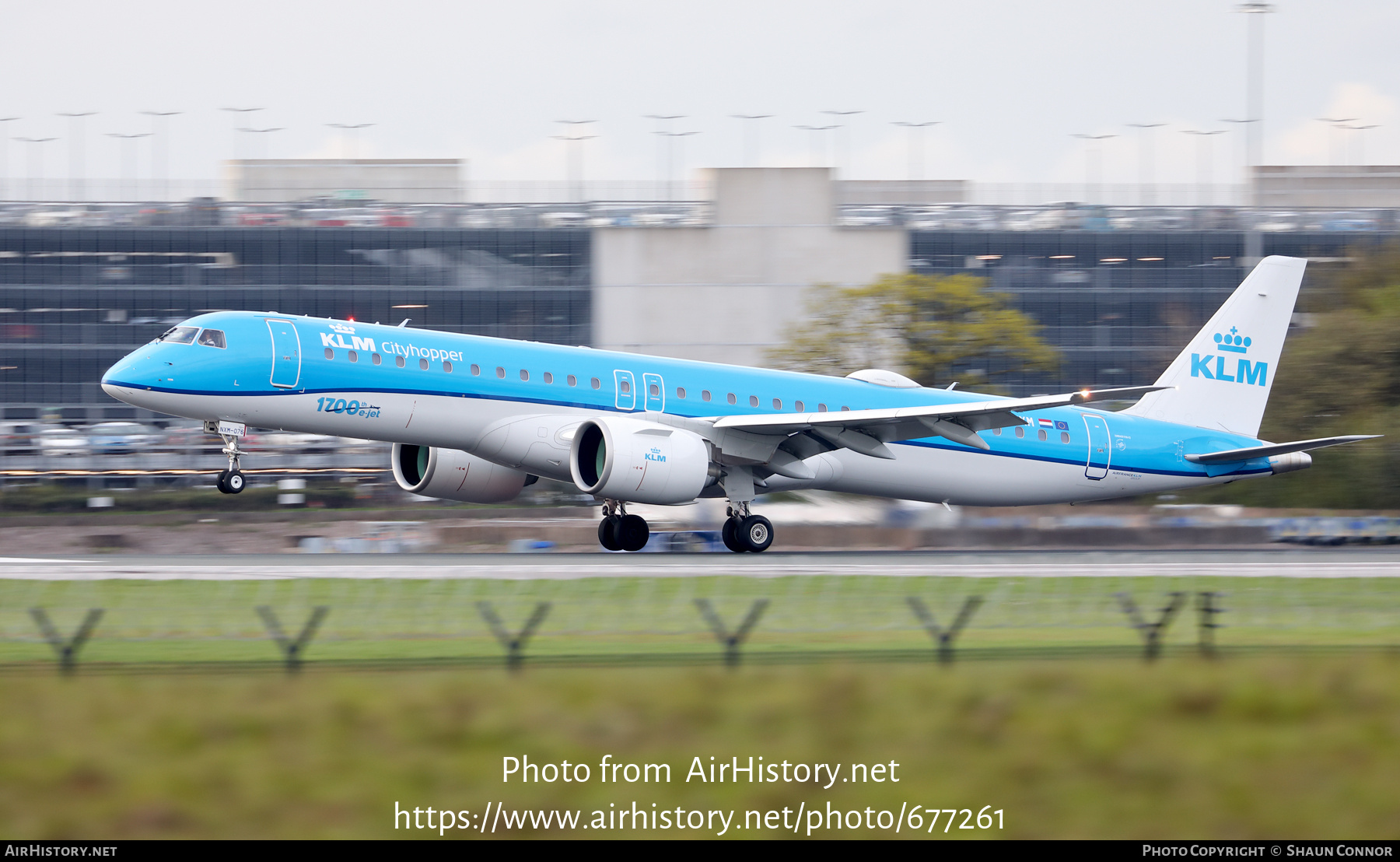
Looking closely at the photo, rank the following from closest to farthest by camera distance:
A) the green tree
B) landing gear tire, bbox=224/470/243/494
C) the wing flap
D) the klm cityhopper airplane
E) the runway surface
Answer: the runway surface
landing gear tire, bbox=224/470/243/494
the klm cityhopper airplane
the wing flap
the green tree

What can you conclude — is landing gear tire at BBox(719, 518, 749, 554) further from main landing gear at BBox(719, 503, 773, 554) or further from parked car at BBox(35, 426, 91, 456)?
parked car at BBox(35, 426, 91, 456)

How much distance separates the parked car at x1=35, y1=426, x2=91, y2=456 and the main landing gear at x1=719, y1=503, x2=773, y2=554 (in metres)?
24.8

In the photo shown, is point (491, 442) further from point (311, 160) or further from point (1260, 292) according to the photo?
point (311, 160)

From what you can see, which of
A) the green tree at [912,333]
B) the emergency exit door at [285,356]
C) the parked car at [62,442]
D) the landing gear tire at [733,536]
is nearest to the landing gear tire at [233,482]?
the emergency exit door at [285,356]

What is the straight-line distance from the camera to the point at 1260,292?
40625 mm

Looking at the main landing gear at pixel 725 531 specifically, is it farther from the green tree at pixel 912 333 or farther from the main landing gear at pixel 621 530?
the green tree at pixel 912 333

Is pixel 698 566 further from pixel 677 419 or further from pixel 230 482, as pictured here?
pixel 230 482

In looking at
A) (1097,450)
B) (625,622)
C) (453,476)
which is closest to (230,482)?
(453,476)

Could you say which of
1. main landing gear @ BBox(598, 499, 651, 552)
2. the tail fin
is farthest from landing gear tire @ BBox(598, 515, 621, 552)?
the tail fin

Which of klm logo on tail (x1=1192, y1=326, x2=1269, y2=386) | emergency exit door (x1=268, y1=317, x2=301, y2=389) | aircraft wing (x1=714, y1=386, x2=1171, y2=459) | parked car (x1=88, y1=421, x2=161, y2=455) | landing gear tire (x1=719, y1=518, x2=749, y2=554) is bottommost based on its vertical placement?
landing gear tire (x1=719, y1=518, x2=749, y2=554)

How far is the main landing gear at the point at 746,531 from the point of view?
1330 inches

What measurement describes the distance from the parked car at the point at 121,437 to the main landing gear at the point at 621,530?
22.7 m

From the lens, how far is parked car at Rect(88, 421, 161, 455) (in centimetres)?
5041

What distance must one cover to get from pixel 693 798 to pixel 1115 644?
6.49 metres
